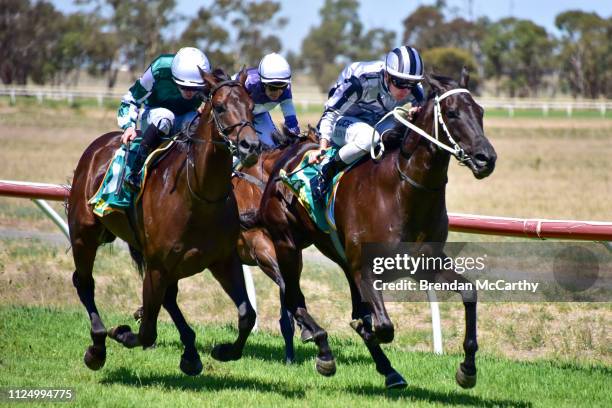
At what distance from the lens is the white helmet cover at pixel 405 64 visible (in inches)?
274

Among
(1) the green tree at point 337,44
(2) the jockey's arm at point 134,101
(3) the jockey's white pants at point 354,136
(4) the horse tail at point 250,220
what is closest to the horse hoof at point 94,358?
(2) the jockey's arm at point 134,101

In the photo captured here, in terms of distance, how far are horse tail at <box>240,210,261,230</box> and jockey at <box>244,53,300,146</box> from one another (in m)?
0.78

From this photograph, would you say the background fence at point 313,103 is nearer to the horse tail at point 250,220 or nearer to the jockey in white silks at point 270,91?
the jockey in white silks at point 270,91

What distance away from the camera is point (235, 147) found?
20.8 feet

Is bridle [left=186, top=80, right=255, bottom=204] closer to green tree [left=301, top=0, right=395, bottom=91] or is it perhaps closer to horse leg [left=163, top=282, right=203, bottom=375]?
horse leg [left=163, top=282, right=203, bottom=375]

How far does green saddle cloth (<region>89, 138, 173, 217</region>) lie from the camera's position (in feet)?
24.2

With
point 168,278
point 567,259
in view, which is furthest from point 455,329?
point 168,278

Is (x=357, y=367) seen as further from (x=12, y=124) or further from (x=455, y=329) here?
(x=12, y=124)

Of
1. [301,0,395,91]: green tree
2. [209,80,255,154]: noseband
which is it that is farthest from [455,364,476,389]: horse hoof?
[301,0,395,91]: green tree

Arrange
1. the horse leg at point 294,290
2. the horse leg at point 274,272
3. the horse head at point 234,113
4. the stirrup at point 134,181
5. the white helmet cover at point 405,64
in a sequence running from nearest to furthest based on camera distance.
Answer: the horse head at point 234,113, the white helmet cover at point 405,64, the stirrup at point 134,181, the horse leg at point 294,290, the horse leg at point 274,272

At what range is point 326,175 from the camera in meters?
7.57

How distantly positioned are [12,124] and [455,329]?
29702 mm

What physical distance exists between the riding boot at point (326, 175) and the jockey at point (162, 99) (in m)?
1.04

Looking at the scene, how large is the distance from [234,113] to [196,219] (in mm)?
807
